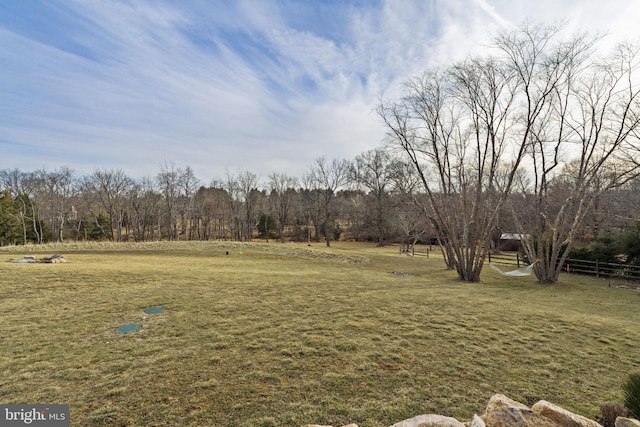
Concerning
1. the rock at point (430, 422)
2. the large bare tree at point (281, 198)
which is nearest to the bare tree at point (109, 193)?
the large bare tree at point (281, 198)

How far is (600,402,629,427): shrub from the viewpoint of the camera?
2687 millimetres

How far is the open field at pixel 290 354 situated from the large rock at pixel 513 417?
21.3 inches

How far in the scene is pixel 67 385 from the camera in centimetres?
339

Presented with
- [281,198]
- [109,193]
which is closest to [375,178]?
[281,198]

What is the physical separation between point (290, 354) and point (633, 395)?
154 inches

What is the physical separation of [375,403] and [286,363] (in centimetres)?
145

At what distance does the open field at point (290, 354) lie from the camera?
3117mm

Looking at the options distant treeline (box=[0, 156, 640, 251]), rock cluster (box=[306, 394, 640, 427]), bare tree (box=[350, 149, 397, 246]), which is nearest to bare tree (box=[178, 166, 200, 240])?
distant treeline (box=[0, 156, 640, 251])

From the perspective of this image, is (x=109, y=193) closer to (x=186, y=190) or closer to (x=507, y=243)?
(x=186, y=190)

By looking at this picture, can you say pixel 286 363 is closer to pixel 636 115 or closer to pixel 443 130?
pixel 443 130

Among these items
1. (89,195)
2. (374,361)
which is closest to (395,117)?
(374,361)

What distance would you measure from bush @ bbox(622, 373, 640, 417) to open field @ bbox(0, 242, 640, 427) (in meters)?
0.80

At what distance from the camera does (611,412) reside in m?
2.74

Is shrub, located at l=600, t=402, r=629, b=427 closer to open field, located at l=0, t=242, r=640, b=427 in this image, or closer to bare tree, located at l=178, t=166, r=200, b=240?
open field, located at l=0, t=242, r=640, b=427
